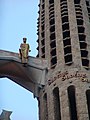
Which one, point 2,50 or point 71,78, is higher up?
point 2,50

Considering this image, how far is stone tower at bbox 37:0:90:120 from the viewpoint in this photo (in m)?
34.0

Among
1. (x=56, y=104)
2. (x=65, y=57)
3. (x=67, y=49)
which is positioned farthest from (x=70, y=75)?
(x=67, y=49)

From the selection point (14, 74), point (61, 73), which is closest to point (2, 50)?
point (14, 74)

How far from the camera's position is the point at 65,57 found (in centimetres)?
3697

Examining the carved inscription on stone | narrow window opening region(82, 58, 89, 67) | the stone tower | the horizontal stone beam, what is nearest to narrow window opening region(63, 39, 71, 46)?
the stone tower

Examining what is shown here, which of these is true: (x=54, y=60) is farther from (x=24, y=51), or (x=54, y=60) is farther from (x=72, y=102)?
(x=72, y=102)

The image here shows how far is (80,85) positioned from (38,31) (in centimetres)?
946

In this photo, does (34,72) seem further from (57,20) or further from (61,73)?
(57,20)

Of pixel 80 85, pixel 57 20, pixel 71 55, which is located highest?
pixel 57 20

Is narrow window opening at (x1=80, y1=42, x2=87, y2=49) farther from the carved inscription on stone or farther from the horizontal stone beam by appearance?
the carved inscription on stone

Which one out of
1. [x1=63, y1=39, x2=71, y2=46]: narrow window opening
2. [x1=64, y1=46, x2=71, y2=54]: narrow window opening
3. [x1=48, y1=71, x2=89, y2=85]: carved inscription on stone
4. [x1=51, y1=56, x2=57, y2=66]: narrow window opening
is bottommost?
[x1=48, y1=71, x2=89, y2=85]: carved inscription on stone

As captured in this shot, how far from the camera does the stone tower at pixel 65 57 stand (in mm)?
33969

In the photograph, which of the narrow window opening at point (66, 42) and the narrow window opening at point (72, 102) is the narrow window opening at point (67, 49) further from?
the narrow window opening at point (72, 102)

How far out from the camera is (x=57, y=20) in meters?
40.2
